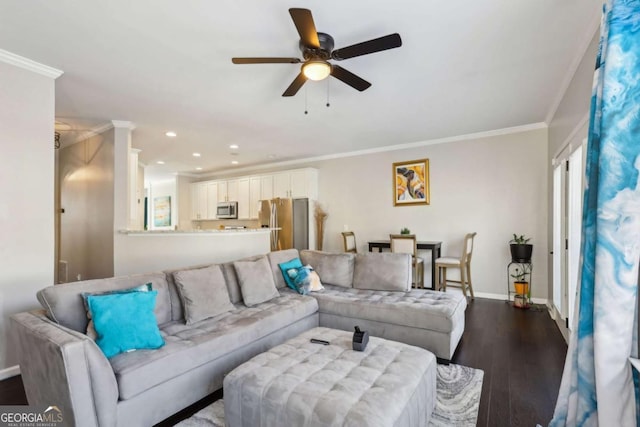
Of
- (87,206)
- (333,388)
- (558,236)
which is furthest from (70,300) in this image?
(558,236)

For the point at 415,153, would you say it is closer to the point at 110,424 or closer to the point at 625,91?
the point at 625,91

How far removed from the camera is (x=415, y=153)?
559cm

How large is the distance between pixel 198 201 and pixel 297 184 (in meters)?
3.40

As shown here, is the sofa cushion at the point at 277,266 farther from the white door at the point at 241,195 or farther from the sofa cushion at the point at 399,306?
the white door at the point at 241,195

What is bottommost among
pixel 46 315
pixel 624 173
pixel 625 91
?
pixel 46 315

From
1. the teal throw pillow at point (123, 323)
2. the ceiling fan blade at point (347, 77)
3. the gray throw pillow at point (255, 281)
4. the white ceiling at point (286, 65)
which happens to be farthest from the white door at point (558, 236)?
the teal throw pillow at point (123, 323)

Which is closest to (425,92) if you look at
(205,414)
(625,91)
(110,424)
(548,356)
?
(625,91)

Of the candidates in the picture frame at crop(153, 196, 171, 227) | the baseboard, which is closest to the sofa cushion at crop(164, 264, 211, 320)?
the baseboard

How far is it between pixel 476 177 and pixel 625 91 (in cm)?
401

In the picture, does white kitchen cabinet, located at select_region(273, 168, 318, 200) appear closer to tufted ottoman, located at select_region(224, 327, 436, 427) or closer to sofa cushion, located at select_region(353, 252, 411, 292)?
sofa cushion, located at select_region(353, 252, 411, 292)

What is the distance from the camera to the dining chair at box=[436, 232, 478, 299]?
15.1ft

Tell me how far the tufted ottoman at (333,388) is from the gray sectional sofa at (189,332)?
0.46 meters

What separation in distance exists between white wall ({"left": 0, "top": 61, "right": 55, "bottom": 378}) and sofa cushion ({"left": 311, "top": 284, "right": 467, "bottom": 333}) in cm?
258

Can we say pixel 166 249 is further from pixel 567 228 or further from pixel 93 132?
pixel 567 228
